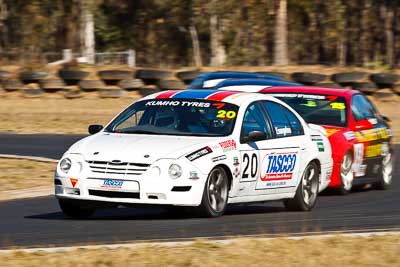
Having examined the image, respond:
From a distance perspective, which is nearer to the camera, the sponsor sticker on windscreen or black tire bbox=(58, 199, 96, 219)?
the sponsor sticker on windscreen

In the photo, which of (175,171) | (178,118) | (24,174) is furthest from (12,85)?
(175,171)

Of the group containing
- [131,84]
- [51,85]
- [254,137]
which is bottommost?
[51,85]

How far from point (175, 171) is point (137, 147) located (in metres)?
0.43

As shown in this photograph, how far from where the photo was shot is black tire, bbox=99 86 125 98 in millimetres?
31484

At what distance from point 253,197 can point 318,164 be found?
1.30m

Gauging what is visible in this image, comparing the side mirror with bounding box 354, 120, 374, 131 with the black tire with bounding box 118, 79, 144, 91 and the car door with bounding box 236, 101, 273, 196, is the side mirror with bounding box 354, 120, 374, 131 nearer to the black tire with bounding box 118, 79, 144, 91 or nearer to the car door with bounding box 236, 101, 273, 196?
the car door with bounding box 236, 101, 273, 196

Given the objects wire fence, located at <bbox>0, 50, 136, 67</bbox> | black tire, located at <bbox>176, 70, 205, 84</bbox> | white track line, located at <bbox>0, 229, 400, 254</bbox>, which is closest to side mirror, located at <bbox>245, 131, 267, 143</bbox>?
white track line, located at <bbox>0, 229, 400, 254</bbox>

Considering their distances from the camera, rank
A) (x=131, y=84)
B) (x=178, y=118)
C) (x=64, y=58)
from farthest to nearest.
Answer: (x=64, y=58)
(x=131, y=84)
(x=178, y=118)

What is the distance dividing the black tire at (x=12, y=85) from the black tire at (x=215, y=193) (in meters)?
22.4

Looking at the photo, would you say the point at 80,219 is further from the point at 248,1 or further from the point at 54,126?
the point at 248,1

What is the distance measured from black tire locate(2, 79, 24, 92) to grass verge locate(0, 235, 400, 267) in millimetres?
24613

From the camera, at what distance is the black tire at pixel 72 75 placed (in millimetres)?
32062

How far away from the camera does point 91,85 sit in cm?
3195

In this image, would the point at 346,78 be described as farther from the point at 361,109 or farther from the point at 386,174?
the point at 361,109
